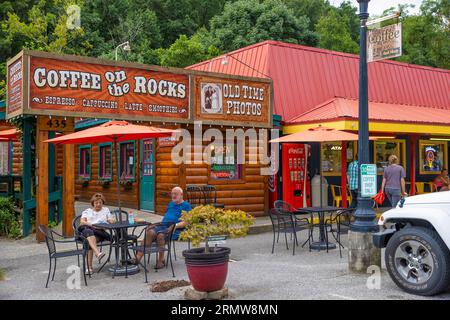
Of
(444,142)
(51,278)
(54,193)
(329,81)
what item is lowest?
(51,278)

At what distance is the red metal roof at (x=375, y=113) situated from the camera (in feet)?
42.3

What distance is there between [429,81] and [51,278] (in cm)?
1593

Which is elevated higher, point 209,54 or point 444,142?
point 209,54

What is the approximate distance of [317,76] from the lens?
15484mm

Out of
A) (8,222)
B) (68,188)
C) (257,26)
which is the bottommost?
(8,222)

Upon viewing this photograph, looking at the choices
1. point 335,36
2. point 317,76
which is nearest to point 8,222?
point 317,76

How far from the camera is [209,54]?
28484mm

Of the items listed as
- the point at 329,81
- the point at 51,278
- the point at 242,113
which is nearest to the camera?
the point at 51,278

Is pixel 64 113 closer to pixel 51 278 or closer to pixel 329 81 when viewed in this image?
pixel 51 278

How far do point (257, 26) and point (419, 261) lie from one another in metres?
25.0

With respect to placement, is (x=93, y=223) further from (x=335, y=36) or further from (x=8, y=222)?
(x=335, y=36)

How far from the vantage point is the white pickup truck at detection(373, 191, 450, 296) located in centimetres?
560
